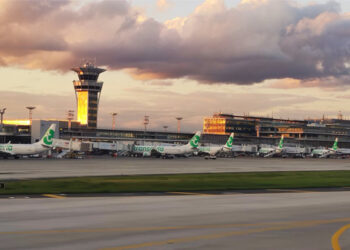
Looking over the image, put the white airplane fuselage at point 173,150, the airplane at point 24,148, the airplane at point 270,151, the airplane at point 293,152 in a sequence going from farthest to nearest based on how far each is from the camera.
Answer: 1. the airplane at point 293,152
2. the airplane at point 270,151
3. the white airplane fuselage at point 173,150
4. the airplane at point 24,148

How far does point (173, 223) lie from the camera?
2138 centimetres

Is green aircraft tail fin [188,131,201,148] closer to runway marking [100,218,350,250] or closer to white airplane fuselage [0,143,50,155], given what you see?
white airplane fuselage [0,143,50,155]

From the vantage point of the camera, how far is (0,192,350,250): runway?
1711 cm

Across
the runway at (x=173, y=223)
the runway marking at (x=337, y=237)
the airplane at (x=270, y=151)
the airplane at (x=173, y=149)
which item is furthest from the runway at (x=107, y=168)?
the airplane at (x=270, y=151)

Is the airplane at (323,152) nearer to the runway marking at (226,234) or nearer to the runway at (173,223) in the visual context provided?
the runway at (173,223)

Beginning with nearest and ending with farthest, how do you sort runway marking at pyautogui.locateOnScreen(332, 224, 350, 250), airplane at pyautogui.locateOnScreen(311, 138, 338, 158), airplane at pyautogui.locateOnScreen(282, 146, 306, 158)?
runway marking at pyautogui.locateOnScreen(332, 224, 350, 250) → airplane at pyautogui.locateOnScreen(282, 146, 306, 158) → airplane at pyautogui.locateOnScreen(311, 138, 338, 158)

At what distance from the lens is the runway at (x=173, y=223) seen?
674 inches

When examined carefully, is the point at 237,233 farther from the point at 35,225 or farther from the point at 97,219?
the point at 35,225

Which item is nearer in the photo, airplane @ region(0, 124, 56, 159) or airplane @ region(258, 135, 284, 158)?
airplane @ region(0, 124, 56, 159)

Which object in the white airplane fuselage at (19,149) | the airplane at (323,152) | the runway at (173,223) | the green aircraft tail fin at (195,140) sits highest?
→ the green aircraft tail fin at (195,140)

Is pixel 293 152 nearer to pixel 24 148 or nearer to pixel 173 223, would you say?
pixel 24 148

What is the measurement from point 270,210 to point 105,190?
48.0 feet

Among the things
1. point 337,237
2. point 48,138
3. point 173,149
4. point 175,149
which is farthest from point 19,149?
point 337,237

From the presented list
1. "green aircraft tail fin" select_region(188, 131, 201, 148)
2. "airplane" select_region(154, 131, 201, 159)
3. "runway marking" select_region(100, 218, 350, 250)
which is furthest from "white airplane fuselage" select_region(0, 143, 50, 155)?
"runway marking" select_region(100, 218, 350, 250)
